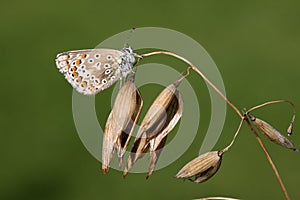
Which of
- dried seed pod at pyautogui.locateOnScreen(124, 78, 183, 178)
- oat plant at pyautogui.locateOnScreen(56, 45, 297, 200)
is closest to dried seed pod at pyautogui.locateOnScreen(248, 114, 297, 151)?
oat plant at pyautogui.locateOnScreen(56, 45, 297, 200)

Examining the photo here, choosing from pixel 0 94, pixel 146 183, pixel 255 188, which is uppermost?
pixel 0 94

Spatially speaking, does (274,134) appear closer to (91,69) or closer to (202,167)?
(202,167)

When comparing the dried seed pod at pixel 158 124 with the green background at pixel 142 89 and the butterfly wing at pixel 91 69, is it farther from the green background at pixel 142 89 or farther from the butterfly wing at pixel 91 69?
the green background at pixel 142 89

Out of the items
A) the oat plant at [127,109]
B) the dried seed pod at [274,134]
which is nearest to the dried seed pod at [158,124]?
the oat plant at [127,109]

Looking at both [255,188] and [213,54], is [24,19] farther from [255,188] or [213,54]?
[255,188]

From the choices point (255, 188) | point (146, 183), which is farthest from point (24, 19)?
→ point (255, 188)

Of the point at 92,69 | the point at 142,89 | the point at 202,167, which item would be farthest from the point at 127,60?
the point at 142,89

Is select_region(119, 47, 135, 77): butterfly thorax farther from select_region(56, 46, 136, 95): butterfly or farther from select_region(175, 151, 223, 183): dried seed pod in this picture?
select_region(175, 151, 223, 183): dried seed pod
